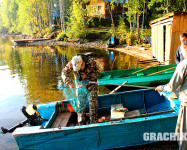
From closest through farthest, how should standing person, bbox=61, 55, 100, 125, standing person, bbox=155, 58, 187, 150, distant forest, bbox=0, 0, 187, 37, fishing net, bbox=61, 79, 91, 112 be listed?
standing person, bbox=155, 58, 187, 150
standing person, bbox=61, 55, 100, 125
fishing net, bbox=61, 79, 91, 112
distant forest, bbox=0, 0, 187, 37

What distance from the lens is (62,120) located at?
199 inches

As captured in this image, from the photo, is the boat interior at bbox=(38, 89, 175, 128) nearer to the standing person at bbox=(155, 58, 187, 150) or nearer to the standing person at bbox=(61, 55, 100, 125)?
the standing person at bbox=(61, 55, 100, 125)

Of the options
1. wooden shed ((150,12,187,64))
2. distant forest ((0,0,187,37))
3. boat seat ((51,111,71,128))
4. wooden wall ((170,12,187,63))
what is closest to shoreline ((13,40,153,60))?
distant forest ((0,0,187,37))

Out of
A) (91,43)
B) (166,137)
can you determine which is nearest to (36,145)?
(166,137)

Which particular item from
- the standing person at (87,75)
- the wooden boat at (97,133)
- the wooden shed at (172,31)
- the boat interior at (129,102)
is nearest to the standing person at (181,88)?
the wooden boat at (97,133)

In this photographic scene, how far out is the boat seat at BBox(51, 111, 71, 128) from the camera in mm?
4818

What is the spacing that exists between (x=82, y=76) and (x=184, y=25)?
8.12 metres

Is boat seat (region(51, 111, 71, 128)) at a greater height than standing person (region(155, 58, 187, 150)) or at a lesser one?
lesser

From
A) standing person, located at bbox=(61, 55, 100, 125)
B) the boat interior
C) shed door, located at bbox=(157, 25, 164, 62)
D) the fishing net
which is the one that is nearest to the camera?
standing person, located at bbox=(61, 55, 100, 125)

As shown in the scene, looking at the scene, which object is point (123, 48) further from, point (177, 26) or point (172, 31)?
point (177, 26)

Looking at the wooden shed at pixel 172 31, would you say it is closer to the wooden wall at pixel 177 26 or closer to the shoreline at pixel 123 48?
the wooden wall at pixel 177 26

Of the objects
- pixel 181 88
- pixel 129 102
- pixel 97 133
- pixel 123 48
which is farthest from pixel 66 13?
pixel 181 88

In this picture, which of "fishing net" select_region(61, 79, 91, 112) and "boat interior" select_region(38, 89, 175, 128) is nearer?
"fishing net" select_region(61, 79, 91, 112)

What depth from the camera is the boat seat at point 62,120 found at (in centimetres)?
482
